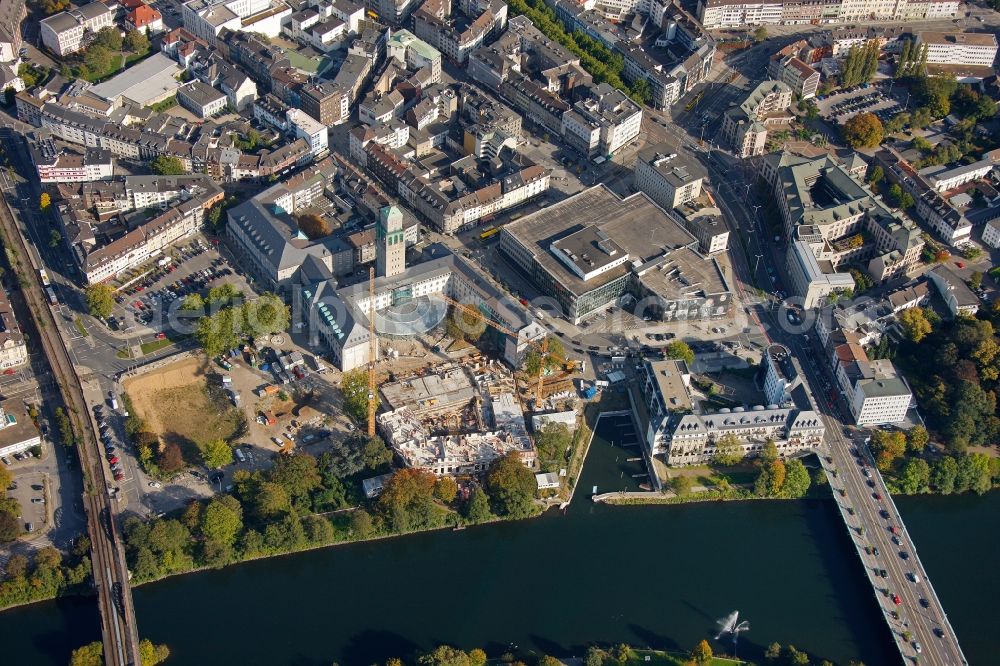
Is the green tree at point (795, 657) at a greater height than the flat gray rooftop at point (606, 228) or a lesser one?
lesser

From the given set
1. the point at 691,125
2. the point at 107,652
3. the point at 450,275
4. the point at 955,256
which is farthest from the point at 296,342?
the point at 955,256

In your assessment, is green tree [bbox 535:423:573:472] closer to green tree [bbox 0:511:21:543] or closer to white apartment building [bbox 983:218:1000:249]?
green tree [bbox 0:511:21:543]

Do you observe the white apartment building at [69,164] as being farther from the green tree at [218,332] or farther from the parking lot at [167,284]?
the green tree at [218,332]

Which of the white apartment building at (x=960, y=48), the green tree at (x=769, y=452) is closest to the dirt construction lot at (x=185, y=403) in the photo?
the green tree at (x=769, y=452)

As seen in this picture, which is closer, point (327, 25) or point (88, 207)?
point (88, 207)

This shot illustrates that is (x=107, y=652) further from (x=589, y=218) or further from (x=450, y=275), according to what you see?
(x=589, y=218)

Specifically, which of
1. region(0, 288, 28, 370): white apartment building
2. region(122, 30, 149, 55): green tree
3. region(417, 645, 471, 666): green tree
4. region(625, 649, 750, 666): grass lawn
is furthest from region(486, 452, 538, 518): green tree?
region(122, 30, 149, 55): green tree
